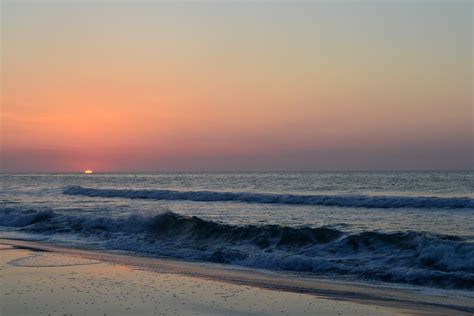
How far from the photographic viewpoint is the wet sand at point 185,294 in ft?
29.1

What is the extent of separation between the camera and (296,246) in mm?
16812

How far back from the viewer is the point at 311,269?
549 inches

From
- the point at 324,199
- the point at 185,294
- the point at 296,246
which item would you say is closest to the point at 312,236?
the point at 296,246

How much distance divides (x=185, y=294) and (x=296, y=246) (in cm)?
733

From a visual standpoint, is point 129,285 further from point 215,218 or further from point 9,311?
point 215,218

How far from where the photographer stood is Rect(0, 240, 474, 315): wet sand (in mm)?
8859

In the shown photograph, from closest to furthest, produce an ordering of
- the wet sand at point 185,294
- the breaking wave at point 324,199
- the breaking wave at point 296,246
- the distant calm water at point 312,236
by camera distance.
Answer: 1. the wet sand at point 185,294
2. the breaking wave at point 296,246
3. the distant calm water at point 312,236
4. the breaking wave at point 324,199

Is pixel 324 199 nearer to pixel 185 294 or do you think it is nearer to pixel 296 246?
pixel 296 246

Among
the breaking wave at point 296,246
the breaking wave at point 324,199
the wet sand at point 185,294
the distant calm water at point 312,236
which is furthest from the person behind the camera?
the breaking wave at point 324,199

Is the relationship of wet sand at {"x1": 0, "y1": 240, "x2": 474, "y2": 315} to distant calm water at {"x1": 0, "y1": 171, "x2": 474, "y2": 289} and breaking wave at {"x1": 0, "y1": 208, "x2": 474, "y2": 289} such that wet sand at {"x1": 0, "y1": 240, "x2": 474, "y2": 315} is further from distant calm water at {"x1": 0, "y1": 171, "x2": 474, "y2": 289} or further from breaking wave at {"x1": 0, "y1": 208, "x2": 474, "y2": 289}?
distant calm water at {"x1": 0, "y1": 171, "x2": 474, "y2": 289}

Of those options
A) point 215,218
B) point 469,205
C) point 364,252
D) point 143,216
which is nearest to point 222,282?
point 364,252

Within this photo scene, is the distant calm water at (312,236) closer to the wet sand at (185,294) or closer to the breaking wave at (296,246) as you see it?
the breaking wave at (296,246)

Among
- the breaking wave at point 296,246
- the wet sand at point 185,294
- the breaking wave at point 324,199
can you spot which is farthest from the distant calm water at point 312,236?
the wet sand at point 185,294

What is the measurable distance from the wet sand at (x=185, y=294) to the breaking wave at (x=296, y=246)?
4.49 feet
